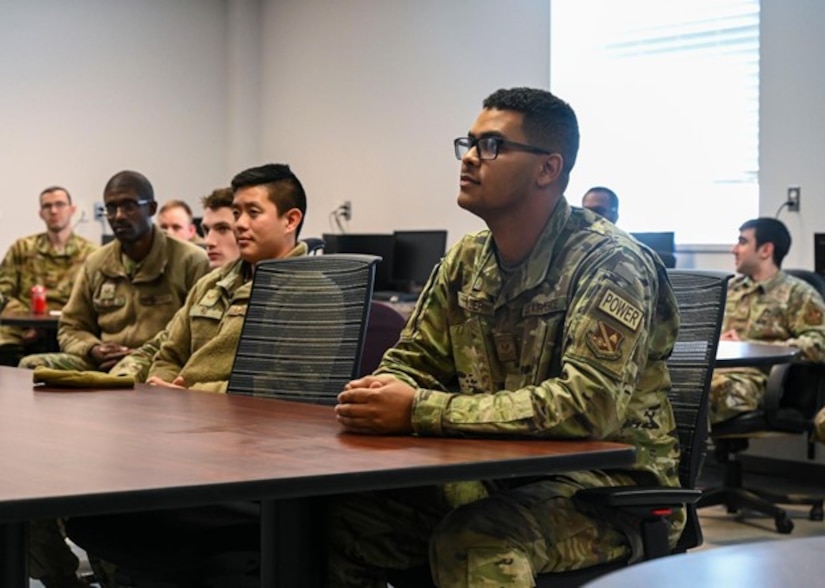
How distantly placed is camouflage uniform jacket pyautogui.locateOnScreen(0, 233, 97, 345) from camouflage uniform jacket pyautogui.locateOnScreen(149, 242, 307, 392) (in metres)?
3.91

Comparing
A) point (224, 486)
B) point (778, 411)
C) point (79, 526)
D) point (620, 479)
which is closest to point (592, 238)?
point (620, 479)

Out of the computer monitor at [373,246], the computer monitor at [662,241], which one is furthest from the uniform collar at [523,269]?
the computer monitor at [373,246]

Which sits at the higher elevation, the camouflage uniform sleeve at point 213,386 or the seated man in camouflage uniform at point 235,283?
the seated man in camouflage uniform at point 235,283

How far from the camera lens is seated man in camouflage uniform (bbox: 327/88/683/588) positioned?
204cm

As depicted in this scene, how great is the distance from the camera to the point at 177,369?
368cm

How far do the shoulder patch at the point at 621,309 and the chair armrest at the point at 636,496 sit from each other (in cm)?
26

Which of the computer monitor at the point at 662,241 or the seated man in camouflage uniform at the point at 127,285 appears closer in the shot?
the seated man in camouflage uniform at the point at 127,285

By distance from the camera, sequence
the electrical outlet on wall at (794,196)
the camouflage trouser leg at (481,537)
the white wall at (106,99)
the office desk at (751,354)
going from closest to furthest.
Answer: the camouflage trouser leg at (481,537), the office desk at (751,354), the electrical outlet on wall at (794,196), the white wall at (106,99)

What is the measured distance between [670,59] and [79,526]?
211 inches

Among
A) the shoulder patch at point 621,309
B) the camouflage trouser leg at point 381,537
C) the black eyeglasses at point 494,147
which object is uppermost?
the black eyeglasses at point 494,147

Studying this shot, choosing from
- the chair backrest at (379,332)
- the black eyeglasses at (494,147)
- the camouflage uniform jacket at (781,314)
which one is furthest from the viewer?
the camouflage uniform jacket at (781,314)

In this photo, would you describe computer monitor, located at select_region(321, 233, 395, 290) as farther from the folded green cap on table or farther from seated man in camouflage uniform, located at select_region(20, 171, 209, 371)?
the folded green cap on table

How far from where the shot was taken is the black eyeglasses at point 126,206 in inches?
196

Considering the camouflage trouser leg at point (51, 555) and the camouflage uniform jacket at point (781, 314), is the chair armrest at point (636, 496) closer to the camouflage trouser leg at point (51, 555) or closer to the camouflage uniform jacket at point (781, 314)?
the camouflage trouser leg at point (51, 555)
